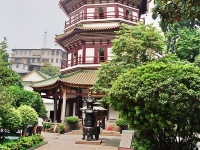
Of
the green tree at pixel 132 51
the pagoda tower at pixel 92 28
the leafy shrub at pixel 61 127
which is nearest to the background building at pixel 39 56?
the pagoda tower at pixel 92 28

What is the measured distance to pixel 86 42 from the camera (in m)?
23.2

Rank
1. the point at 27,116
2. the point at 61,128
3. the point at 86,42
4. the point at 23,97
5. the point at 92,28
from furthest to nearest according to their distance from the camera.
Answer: the point at 86,42, the point at 92,28, the point at 61,128, the point at 23,97, the point at 27,116

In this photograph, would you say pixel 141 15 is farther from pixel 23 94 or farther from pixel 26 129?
pixel 26 129

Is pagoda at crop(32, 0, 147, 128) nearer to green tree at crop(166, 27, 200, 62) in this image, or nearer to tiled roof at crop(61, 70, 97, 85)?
tiled roof at crop(61, 70, 97, 85)

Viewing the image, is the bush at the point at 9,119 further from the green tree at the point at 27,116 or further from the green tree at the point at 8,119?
the green tree at the point at 27,116

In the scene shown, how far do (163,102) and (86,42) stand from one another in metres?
16.6

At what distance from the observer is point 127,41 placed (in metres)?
13.1

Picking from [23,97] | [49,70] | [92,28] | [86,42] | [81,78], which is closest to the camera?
[23,97]

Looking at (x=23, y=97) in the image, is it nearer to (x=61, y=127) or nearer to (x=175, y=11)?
(x=61, y=127)

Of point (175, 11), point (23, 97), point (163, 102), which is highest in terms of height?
point (175, 11)

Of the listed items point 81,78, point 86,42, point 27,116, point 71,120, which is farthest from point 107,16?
point 27,116

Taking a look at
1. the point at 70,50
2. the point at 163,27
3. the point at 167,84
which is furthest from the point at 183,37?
the point at 167,84

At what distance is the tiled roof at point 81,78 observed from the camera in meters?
20.2

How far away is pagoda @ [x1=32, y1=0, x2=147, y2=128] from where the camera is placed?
2155 centimetres
